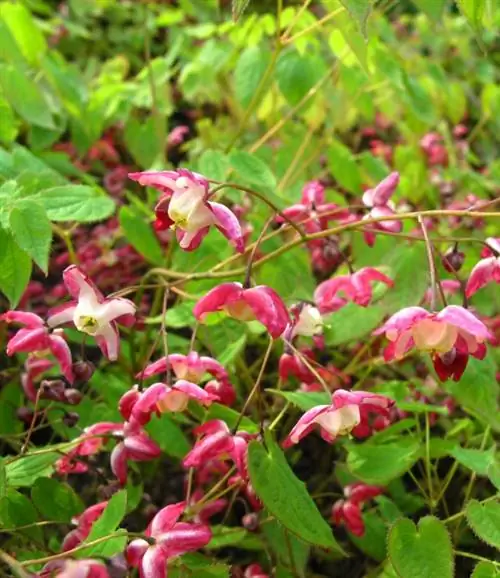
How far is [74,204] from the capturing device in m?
0.98

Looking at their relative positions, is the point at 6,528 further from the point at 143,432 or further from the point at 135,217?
the point at 135,217

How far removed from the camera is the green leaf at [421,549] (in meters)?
0.75

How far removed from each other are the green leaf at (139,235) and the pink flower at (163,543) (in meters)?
0.55

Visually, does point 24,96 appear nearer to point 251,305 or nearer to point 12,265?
point 12,265

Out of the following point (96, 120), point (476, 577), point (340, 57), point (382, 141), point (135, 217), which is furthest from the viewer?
point (382, 141)

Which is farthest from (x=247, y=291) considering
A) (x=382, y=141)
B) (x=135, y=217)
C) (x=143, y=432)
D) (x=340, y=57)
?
(x=382, y=141)

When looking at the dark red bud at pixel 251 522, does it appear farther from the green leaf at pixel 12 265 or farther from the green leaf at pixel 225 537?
the green leaf at pixel 12 265

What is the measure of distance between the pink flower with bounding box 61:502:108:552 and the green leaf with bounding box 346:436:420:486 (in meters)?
0.29

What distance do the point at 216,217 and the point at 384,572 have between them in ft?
1.59

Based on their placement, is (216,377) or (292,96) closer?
(216,377)

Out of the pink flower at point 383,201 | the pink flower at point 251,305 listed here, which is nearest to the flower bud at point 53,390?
the pink flower at point 251,305

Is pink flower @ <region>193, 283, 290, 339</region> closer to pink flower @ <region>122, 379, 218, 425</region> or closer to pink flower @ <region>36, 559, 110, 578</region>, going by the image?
pink flower @ <region>122, 379, 218, 425</region>

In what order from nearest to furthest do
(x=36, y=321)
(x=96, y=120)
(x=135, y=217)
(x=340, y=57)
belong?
(x=36, y=321) → (x=135, y=217) → (x=340, y=57) → (x=96, y=120)

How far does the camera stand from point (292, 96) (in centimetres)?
155
